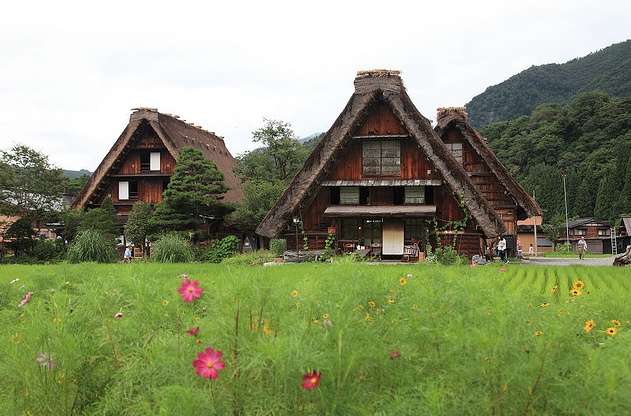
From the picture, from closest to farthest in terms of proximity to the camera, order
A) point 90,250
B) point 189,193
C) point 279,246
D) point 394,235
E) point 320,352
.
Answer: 1. point 320,352
2. point 90,250
3. point 394,235
4. point 189,193
5. point 279,246

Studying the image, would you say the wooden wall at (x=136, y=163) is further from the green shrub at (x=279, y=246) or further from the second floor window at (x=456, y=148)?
the second floor window at (x=456, y=148)

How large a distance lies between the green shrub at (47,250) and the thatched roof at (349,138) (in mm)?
10356

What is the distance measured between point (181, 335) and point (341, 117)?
21511mm

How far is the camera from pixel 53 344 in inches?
126

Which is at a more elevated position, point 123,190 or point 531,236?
point 123,190

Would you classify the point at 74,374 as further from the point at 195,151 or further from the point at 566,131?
the point at 566,131

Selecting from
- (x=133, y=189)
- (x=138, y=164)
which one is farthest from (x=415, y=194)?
(x=133, y=189)

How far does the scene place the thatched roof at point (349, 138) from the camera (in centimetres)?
2233

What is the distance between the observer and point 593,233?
63719 millimetres

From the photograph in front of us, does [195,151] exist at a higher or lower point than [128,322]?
higher

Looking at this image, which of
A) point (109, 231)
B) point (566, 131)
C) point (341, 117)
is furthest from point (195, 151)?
point (566, 131)

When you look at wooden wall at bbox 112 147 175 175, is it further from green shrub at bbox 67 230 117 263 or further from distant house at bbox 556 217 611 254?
distant house at bbox 556 217 611 254

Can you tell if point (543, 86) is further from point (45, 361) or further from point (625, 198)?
point (45, 361)

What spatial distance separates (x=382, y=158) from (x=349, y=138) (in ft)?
5.79
